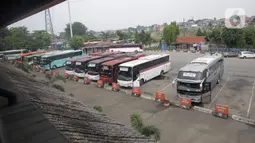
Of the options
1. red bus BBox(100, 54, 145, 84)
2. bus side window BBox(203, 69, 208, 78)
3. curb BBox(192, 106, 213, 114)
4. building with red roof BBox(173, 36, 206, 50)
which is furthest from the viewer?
building with red roof BBox(173, 36, 206, 50)

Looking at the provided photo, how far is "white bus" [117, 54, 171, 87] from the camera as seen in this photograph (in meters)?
13.8

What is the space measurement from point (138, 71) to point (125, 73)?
1073 millimetres

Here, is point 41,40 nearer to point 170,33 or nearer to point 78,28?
point 170,33

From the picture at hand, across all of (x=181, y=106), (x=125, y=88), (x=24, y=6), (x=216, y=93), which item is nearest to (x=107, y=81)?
(x=125, y=88)

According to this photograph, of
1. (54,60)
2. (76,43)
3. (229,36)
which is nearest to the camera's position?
(54,60)

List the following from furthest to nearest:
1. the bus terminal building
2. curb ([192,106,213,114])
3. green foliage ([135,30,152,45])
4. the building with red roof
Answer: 1. green foliage ([135,30,152,45])
2. the building with red roof
3. the bus terminal building
4. curb ([192,106,213,114])

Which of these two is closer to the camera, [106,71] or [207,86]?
[207,86]

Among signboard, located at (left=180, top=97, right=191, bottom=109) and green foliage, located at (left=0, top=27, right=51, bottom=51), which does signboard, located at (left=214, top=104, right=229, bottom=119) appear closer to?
signboard, located at (left=180, top=97, right=191, bottom=109)

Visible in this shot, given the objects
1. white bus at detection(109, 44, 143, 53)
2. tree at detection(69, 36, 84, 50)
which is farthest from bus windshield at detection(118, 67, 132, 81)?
tree at detection(69, 36, 84, 50)

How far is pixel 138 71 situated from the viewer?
1427 centimetres

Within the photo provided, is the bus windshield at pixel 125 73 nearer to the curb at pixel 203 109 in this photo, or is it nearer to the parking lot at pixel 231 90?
the parking lot at pixel 231 90

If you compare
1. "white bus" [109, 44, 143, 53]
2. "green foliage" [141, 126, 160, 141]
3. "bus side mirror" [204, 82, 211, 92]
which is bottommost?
"green foliage" [141, 126, 160, 141]

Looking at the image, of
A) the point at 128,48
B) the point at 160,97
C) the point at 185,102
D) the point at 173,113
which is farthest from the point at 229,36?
the point at 173,113

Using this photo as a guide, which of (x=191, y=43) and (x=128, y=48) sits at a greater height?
(x=191, y=43)
